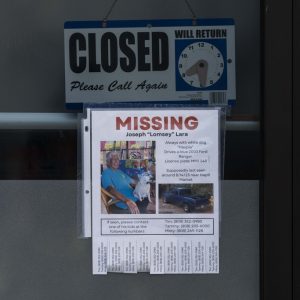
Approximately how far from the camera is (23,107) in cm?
242

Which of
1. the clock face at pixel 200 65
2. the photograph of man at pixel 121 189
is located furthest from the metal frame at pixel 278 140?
the photograph of man at pixel 121 189

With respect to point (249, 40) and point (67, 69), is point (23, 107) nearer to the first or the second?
point (67, 69)

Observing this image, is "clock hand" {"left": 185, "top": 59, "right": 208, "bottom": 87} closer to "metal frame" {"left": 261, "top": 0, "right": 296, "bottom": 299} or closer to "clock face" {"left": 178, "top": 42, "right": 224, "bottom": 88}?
"clock face" {"left": 178, "top": 42, "right": 224, "bottom": 88}

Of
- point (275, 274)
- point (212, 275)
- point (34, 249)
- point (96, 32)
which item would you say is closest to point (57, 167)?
point (34, 249)

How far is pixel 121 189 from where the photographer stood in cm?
242

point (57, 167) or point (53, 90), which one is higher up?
point (53, 90)

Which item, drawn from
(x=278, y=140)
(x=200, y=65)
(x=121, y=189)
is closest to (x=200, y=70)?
(x=200, y=65)

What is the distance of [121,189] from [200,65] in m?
0.55

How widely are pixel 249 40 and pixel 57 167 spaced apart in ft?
2.85

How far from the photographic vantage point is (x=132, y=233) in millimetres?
2439

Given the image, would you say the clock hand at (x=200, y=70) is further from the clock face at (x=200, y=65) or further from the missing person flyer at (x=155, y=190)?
the missing person flyer at (x=155, y=190)

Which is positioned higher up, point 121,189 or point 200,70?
point 200,70

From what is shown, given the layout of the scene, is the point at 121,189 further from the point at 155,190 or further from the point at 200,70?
the point at 200,70

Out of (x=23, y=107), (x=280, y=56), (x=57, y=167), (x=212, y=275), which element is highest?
(x=280, y=56)
